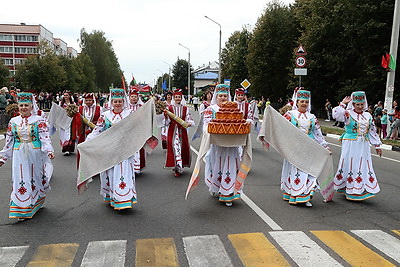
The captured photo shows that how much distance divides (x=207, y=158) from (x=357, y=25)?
20.9 meters

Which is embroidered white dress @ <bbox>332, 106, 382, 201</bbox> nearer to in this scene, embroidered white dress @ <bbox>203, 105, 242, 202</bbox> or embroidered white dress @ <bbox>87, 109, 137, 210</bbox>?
embroidered white dress @ <bbox>203, 105, 242, 202</bbox>

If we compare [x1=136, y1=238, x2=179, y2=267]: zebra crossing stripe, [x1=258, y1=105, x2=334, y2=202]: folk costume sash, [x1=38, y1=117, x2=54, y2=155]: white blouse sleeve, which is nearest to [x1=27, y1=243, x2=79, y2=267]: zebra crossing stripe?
[x1=136, y1=238, x2=179, y2=267]: zebra crossing stripe

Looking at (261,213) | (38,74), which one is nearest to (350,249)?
(261,213)

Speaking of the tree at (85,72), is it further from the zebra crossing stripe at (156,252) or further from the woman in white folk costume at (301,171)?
the zebra crossing stripe at (156,252)

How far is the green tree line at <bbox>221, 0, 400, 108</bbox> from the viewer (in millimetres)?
24125

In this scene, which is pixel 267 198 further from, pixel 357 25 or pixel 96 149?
pixel 357 25

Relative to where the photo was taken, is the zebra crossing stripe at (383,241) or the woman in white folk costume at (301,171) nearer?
the zebra crossing stripe at (383,241)

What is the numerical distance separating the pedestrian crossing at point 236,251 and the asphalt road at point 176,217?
63 mm

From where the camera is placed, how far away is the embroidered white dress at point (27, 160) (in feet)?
19.9

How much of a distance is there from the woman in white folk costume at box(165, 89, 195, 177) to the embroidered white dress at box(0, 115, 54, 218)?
3.64 m

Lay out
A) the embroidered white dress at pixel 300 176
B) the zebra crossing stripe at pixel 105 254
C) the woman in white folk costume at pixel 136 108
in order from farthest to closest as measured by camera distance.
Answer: the woman in white folk costume at pixel 136 108
the embroidered white dress at pixel 300 176
the zebra crossing stripe at pixel 105 254

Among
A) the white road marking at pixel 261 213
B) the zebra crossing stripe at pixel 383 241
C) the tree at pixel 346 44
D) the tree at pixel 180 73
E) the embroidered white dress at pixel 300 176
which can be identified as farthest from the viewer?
the tree at pixel 180 73

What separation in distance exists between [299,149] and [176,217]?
8.02 ft

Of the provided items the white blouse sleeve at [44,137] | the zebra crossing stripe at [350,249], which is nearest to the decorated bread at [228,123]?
the zebra crossing stripe at [350,249]
